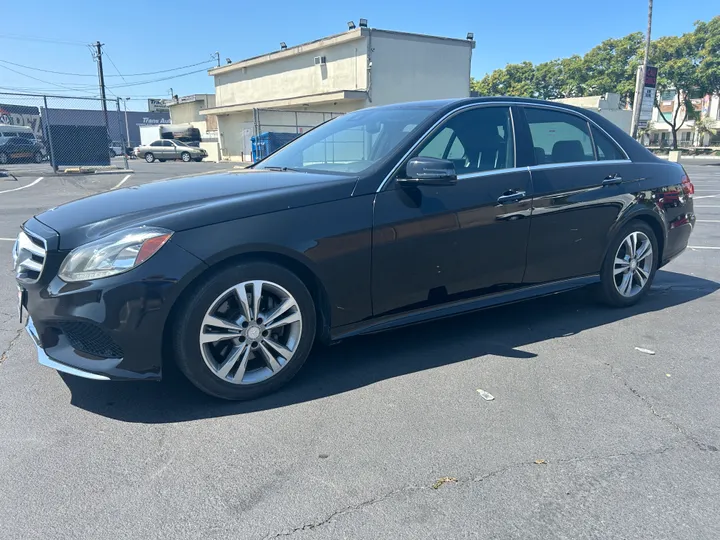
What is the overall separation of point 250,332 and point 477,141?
215 cm

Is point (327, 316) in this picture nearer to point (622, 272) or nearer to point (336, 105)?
point (622, 272)

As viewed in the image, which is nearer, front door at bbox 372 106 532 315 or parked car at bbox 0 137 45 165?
front door at bbox 372 106 532 315

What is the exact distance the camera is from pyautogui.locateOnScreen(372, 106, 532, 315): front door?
3.46 m

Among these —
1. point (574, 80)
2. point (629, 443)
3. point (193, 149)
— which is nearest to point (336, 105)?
point (193, 149)

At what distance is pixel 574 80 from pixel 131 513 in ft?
208

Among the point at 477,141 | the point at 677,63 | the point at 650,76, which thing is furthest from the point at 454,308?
the point at 677,63

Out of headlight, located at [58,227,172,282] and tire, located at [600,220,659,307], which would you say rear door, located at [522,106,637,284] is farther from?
headlight, located at [58,227,172,282]

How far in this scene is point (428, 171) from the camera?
3359 mm

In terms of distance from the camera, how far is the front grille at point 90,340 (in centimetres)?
281

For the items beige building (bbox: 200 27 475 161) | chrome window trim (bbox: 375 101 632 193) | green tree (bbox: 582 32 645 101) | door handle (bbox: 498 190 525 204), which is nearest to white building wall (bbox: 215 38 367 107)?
beige building (bbox: 200 27 475 161)

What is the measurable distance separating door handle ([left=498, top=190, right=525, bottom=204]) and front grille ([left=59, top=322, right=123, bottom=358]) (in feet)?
8.53

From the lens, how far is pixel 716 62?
43125 millimetres

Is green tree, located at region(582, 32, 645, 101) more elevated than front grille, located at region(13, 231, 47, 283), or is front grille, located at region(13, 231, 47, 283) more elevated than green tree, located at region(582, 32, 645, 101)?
green tree, located at region(582, 32, 645, 101)

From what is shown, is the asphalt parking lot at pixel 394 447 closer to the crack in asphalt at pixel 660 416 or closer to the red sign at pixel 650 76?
the crack in asphalt at pixel 660 416
